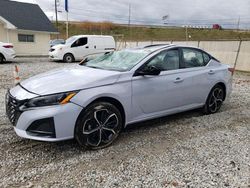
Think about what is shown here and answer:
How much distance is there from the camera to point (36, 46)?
2148 cm

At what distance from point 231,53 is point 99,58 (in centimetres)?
1237

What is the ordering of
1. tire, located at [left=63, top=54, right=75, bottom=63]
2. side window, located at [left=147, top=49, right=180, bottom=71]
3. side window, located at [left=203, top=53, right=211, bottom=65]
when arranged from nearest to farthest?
side window, located at [left=147, top=49, right=180, bottom=71], side window, located at [left=203, top=53, right=211, bottom=65], tire, located at [left=63, top=54, right=75, bottom=63]

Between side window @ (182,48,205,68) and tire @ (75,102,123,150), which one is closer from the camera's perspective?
tire @ (75,102,123,150)

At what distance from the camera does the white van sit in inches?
632

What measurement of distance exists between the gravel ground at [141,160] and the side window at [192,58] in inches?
49.0

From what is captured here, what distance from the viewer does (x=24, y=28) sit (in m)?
20.0

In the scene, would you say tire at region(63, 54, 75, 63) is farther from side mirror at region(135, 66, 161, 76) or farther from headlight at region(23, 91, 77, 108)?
headlight at region(23, 91, 77, 108)

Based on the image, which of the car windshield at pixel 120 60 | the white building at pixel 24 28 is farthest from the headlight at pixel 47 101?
the white building at pixel 24 28

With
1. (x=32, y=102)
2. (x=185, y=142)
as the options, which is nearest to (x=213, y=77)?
(x=185, y=142)

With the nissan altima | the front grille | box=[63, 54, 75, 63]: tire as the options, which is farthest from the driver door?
box=[63, 54, 75, 63]: tire

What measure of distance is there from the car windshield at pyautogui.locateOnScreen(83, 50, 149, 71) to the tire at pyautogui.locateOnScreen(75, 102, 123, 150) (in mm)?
795

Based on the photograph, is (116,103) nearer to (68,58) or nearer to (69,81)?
(69,81)

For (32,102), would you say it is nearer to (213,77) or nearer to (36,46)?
(213,77)

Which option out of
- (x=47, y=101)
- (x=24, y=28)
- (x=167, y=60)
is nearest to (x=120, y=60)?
(x=167, y=60)
